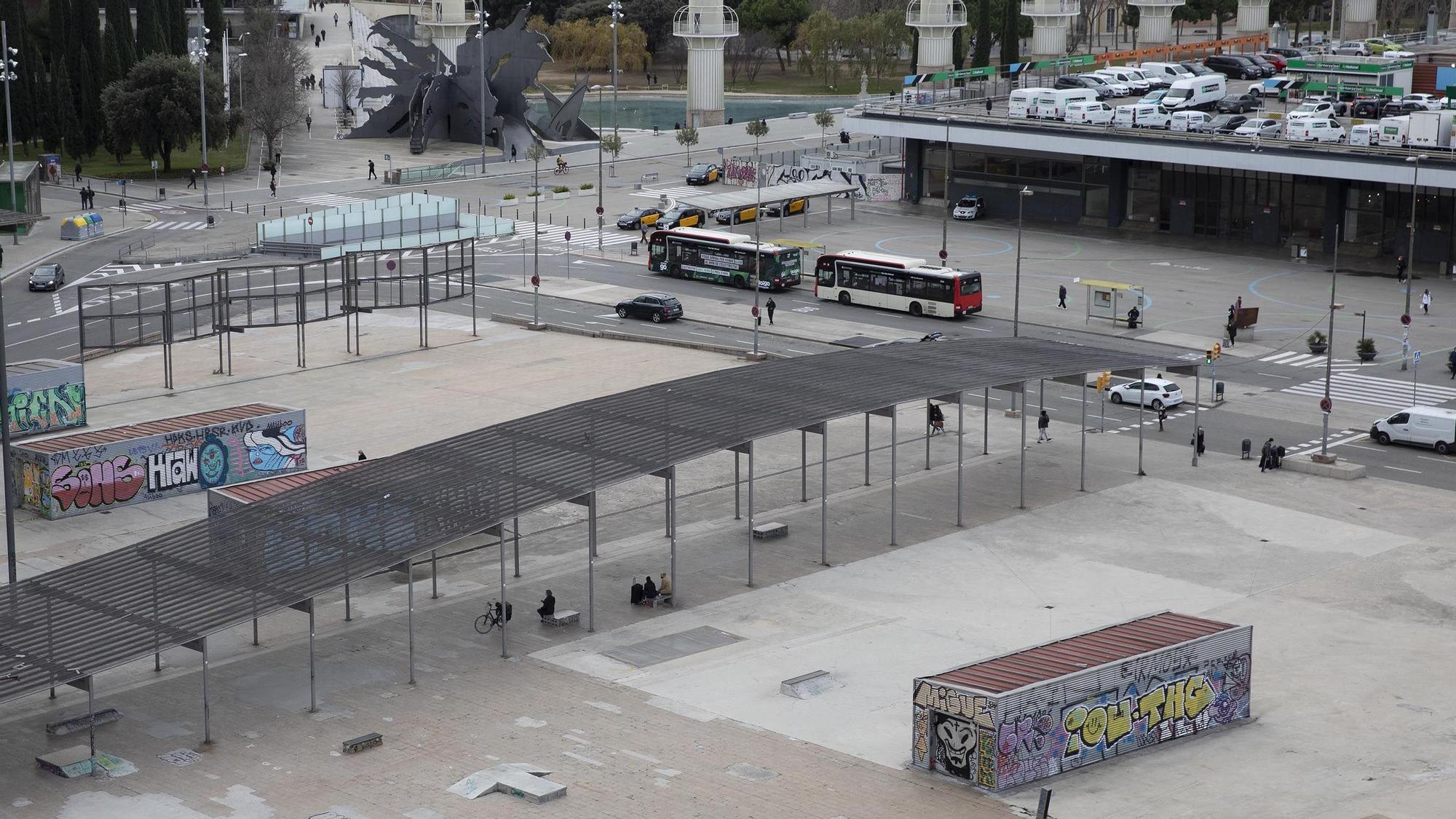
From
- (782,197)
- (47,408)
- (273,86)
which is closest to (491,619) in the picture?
(47,408)

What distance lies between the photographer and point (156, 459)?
56031 millimetres

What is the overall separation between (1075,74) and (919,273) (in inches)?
1830

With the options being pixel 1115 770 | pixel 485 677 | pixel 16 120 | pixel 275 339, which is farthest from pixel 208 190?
pixel 1115 770

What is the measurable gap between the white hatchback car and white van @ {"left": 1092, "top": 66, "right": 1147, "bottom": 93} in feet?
195

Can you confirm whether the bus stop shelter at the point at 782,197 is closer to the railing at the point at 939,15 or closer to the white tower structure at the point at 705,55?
the white tower structure at the point at 705,55

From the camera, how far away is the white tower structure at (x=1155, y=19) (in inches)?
6275

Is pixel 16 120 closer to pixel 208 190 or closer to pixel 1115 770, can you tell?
pixel 208 190

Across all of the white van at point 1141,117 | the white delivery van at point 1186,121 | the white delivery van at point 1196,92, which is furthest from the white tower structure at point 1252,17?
the white delivery van at point 1186,121

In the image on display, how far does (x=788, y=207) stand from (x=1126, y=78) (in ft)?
96.7

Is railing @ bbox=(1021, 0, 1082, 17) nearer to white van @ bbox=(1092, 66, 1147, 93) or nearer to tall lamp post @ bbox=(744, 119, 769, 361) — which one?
white van @ bbox=(1092, 66, 1147, 93)

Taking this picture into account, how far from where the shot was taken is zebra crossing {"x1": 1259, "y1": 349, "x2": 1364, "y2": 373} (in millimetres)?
75875

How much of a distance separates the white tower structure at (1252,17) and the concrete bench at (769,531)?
5024 inches

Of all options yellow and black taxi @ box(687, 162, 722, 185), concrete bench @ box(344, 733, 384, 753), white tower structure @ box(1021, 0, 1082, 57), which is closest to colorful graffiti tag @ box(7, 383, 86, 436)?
concrete bench @ box(344, 733, 384, 753)

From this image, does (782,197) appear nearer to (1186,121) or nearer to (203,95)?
(1186,121)
